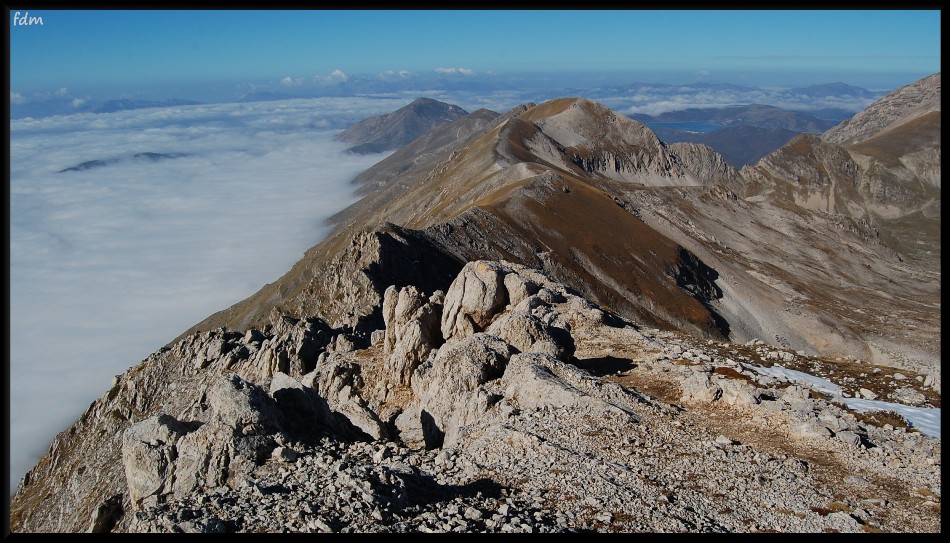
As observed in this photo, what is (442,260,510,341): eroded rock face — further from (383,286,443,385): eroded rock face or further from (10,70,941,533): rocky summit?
(383,286,443,385): eroded rock face

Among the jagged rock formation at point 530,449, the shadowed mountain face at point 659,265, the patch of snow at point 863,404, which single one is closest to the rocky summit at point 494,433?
the jagged rock formation at point 530,449

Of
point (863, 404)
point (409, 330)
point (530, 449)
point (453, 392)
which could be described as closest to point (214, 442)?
point (453, 392)

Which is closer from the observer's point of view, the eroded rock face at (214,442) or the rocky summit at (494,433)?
the rocky summit at (494,433)

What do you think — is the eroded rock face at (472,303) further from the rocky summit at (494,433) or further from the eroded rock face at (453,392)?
the eroded rock face at (453,392)

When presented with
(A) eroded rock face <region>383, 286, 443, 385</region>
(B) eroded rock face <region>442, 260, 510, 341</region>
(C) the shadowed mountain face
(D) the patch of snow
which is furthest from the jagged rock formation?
(C) the shadowed mountain face

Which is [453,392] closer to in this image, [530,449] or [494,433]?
[494,433]

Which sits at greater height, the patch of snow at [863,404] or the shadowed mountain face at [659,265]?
the patch of snow at [863,404]

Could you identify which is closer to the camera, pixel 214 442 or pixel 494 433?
pixel 214 442
